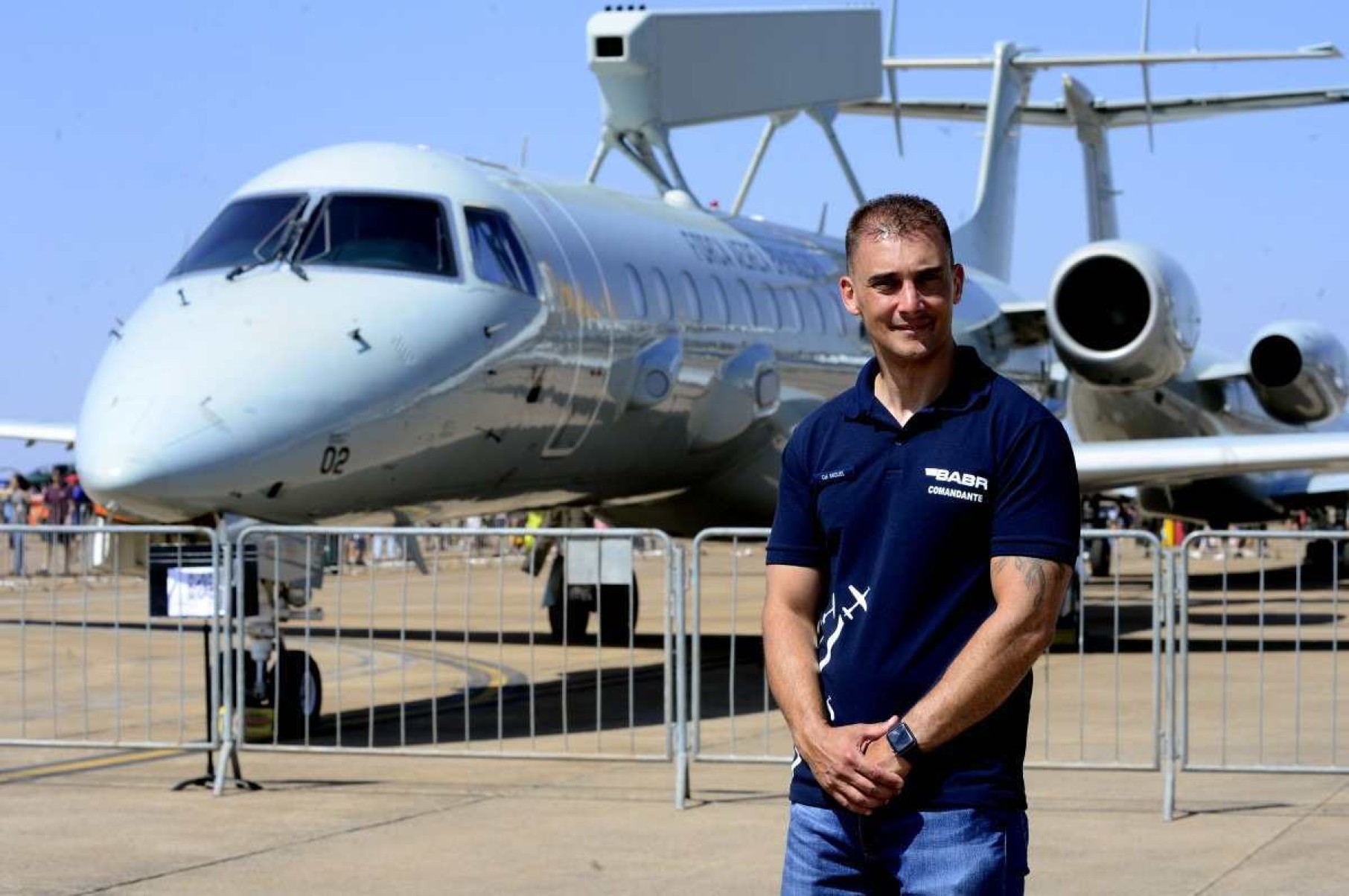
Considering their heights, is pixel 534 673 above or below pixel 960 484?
below

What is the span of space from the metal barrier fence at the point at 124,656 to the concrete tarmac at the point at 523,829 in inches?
19.7

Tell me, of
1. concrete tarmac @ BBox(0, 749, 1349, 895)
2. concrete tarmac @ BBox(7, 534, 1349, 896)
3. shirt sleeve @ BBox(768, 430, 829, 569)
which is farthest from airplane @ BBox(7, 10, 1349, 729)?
shirt sleeve @ BBox(768, 430, 829, 569)

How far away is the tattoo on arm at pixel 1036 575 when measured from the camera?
346cm

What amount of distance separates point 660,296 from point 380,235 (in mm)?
2694

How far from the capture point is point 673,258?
574 inches

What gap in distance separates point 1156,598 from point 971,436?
5.67 m

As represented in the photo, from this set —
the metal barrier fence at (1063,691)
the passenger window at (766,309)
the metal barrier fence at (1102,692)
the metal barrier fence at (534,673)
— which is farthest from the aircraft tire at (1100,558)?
the passenger window at (766,309)

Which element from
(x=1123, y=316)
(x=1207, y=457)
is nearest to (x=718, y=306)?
(x=1207, y=457)

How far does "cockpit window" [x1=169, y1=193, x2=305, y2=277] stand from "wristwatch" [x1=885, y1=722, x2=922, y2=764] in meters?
8.54

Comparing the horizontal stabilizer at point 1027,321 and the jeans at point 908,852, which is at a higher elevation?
the horizontal stabilizer at point 1027,321

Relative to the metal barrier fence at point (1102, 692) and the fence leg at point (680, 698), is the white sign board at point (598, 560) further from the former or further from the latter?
the metal barrier fence at point (1102, 692)

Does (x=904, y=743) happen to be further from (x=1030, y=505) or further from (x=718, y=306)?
(x=718, y=306)

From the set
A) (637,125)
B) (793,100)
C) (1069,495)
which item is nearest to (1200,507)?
(793,100)

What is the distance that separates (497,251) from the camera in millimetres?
12305
